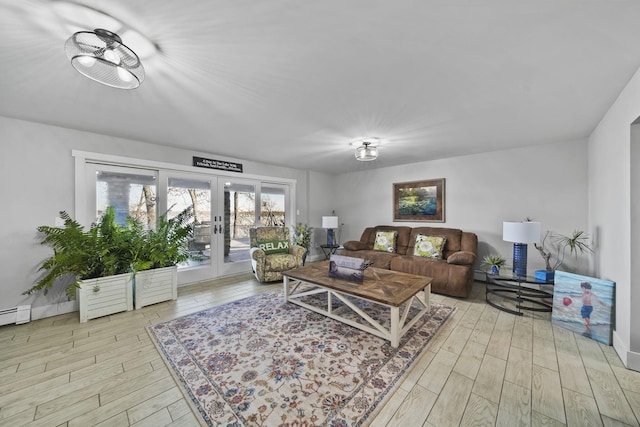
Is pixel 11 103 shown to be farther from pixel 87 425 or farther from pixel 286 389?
pixel 286 389

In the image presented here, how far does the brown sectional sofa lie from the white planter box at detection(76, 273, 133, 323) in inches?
138

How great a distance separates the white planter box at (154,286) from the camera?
118 inches

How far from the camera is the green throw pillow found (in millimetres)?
4318

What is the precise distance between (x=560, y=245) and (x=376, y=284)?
9.97 ft

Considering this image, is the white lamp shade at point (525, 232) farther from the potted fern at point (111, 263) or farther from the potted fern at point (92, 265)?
the potted fern at point (92, 265)

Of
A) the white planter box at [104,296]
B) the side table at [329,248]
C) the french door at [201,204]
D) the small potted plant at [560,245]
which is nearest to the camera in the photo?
the white planter box at [104,296]

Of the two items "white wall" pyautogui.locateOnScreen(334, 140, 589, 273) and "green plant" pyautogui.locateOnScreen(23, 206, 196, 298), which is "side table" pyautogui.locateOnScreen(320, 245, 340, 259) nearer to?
"white wall" pyautogui.locateOnScreen(334, 140, 589, 273)

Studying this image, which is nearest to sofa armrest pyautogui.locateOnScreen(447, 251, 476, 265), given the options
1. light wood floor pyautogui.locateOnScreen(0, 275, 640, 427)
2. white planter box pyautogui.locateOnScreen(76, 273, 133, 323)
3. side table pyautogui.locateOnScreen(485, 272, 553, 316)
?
side table pyautogui.locateOnScreen(485, 272, 553, 316)

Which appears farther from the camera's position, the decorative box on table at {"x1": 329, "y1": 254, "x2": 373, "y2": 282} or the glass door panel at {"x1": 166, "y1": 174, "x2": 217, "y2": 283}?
the glass door panel at {"x1": 166, "y1": 174, "x2": 217, "y2": 283}

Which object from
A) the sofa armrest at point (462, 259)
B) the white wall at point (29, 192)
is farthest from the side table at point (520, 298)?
the white wall at point (29, 192)

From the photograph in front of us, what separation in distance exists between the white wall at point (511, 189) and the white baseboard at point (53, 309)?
534cm

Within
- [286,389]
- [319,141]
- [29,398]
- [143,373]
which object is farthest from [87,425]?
[319,141]

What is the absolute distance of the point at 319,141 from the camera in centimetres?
343

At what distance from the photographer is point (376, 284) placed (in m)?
2.59
